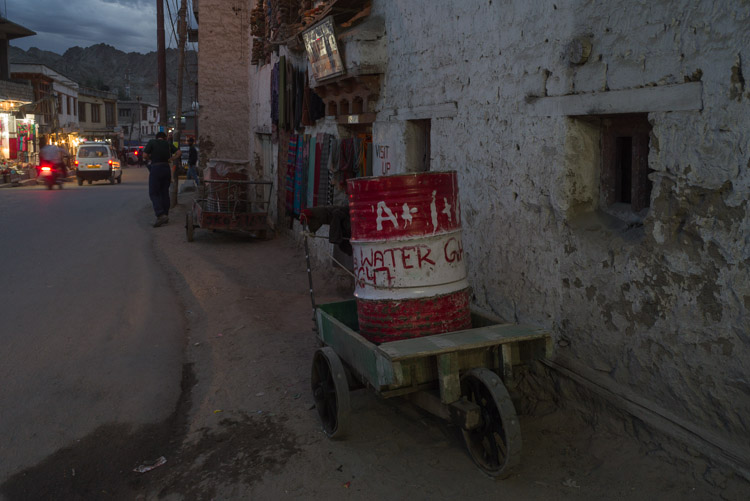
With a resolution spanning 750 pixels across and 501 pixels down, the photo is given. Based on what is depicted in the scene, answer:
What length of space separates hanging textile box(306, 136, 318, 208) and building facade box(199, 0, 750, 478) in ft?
10.7

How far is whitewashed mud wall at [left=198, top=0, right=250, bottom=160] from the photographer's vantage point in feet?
61.0

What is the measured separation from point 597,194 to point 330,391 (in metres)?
2.26

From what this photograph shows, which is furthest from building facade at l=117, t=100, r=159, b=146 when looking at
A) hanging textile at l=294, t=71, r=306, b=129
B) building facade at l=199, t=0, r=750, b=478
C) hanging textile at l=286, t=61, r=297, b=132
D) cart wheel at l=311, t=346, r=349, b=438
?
cart wheel at l=311, t=346, r=349, b=438

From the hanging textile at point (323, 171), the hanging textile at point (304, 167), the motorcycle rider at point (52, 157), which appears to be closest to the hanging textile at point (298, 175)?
the hanging textile at point (304, 167)

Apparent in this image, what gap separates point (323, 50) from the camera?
8805 millimetres

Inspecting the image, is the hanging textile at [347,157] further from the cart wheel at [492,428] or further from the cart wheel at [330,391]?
the cart wheel at [492,428]

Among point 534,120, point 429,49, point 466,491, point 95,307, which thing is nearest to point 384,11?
point 429,49

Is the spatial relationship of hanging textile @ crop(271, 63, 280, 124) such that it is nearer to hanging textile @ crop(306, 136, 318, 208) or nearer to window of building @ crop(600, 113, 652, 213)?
hanging textile @ crop(306, 136, 318, 208)

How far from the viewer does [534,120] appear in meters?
4.79

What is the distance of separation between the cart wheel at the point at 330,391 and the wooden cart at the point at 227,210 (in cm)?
775

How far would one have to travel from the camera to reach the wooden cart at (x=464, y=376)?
3.65 metres

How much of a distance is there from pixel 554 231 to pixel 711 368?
1510 millimetres

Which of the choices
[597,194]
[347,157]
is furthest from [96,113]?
[597,194]

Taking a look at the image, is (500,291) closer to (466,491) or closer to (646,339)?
(646,339)
